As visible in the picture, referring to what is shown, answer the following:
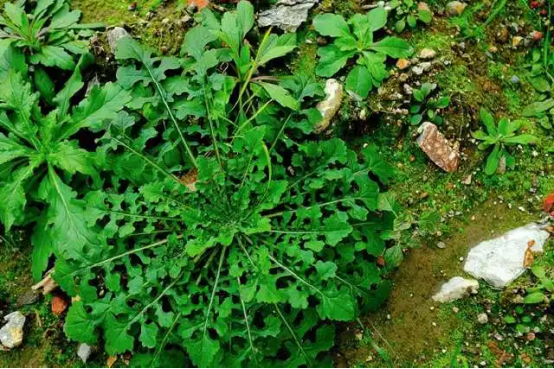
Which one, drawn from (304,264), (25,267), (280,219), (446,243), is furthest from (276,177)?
(25,267)

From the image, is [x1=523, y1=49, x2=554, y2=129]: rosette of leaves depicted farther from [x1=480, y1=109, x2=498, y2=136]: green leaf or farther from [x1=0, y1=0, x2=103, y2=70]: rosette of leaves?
[x1=0, y1=0, x2=103, y2=70]: rosette of leaves

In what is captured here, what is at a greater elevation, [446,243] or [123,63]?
[123,63]

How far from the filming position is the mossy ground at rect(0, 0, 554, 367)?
11.7 ft

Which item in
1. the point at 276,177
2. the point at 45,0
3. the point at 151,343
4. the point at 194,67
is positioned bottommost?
the point at 151,343

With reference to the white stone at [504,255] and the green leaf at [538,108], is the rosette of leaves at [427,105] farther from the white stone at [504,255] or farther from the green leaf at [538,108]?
the white stone at [504,255]

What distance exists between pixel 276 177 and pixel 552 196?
1.96 metres

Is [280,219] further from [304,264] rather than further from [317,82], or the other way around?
[317,82]

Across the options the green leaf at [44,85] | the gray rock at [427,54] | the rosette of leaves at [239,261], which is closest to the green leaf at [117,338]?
the rosette of leaves at [239,261]

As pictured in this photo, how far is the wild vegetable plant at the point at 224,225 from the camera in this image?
11.3 ft

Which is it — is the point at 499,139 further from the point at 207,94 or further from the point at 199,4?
the point at 199,4

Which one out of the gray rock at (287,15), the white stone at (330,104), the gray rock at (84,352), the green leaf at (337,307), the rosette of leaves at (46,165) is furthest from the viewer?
the gray rock at (287,15)

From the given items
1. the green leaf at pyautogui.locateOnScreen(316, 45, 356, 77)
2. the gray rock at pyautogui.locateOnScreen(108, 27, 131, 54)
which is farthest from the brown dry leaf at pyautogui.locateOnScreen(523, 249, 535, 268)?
the gray rock at pyautogui.locateOnScreen(108, 27, 131, 54)

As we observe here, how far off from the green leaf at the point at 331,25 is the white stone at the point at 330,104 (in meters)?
0.37

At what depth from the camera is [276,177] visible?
3879 mm
